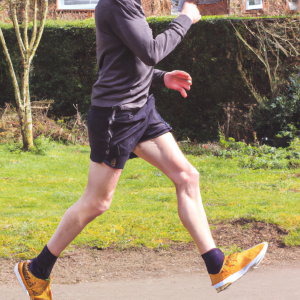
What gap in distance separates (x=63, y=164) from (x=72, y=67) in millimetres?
Answer: 3865

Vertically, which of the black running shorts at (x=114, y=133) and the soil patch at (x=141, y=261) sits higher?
the black running shorts at (x=114, y=133)

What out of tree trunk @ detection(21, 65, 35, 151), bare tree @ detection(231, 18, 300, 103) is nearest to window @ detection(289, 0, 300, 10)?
bare tree @ detection(231, 18, 300, 103)

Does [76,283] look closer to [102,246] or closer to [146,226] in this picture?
[102,246]

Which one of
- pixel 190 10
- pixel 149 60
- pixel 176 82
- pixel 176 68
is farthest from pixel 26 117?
pixel 149 60

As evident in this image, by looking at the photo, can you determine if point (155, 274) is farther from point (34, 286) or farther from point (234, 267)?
point (34, 286)

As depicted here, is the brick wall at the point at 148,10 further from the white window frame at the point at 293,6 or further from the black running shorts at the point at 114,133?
the black running shorts at the point at 114,133

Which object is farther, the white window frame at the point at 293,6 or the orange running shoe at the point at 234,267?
the white window frame at the point at 293,6

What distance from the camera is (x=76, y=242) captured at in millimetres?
3730

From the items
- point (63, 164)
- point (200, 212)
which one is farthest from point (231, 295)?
point (63, 164)

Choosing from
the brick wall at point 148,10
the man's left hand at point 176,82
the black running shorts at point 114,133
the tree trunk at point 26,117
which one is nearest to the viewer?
the black running shorts at point 114,133

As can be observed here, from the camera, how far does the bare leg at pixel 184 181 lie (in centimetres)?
257

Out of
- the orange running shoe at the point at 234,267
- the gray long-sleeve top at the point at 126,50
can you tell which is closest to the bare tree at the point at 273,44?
the orange running shoe at the point at 234,267

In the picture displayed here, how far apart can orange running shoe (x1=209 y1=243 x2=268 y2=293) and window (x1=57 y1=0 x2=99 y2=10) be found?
1716 centimetres

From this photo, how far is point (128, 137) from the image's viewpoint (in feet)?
8.27
